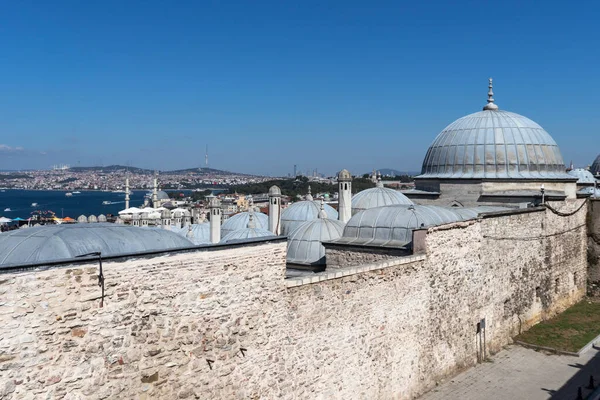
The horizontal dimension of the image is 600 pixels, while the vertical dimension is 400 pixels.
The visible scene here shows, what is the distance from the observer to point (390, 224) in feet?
44.3

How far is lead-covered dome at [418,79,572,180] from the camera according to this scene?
20828 mm

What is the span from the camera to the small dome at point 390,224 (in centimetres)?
1312

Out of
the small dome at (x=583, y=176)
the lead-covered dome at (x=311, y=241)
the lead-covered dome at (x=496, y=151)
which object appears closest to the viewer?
the lead-covered dome at (x=311, y=241)

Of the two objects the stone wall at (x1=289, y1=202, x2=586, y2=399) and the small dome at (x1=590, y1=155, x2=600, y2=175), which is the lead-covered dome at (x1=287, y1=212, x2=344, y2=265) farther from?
the small dome at (x1=590, y1=155, x2=600, y2=175)

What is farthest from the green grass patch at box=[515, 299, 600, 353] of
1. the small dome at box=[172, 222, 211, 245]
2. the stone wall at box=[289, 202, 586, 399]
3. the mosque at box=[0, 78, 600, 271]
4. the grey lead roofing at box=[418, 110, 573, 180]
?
the small dome at box=[172, 222, 211, 245]

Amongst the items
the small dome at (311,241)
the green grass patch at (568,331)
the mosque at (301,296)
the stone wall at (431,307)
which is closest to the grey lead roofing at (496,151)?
the mosque at (301,296)

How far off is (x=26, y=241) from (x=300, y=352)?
4.62 metres

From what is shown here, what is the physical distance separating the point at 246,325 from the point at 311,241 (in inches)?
301

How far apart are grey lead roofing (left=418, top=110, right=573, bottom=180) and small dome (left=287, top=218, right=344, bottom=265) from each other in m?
7.64

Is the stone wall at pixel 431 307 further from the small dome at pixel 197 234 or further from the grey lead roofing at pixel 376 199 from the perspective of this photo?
the small dome at pixel 197 234

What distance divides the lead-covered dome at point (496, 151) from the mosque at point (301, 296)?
26 centimetres

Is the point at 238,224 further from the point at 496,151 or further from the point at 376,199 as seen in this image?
the point at 496,151

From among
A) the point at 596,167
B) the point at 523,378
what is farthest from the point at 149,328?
the point at 596,167

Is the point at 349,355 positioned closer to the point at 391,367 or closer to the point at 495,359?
the point at 391,367
